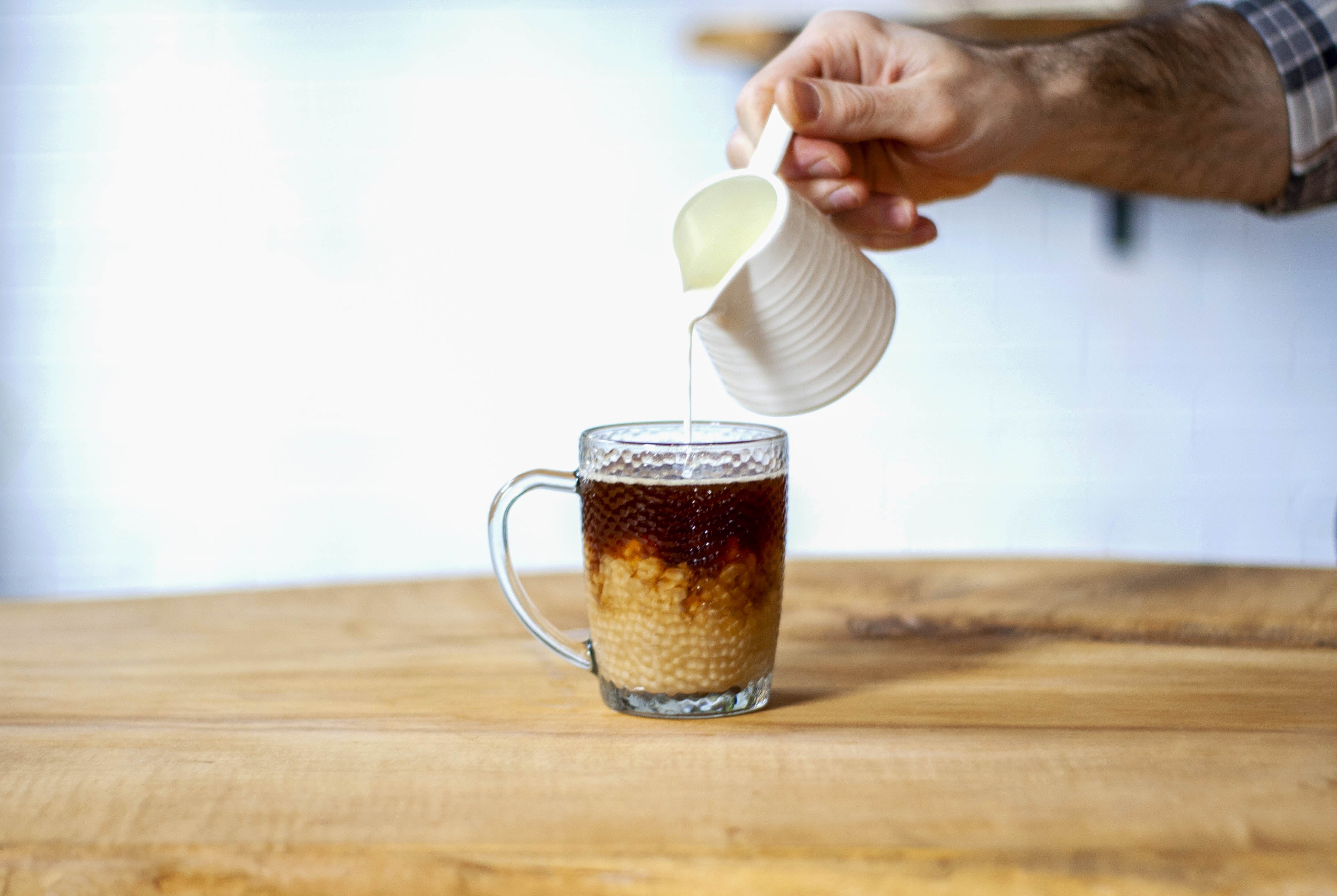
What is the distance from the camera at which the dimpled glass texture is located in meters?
0.69

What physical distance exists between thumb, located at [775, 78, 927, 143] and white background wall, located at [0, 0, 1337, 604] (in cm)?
139

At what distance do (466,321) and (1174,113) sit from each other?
1.48m

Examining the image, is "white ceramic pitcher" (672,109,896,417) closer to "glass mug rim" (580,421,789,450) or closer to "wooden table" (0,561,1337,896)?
"glass mug rim" (580,421,789,450)

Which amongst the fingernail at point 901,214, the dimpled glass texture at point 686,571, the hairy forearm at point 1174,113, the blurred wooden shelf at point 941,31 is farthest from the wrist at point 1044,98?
the blurred wooden shelf at point 941,31

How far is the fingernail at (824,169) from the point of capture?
1.02 metres

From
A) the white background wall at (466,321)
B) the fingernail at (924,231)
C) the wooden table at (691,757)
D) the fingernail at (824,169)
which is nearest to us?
the wooden table at (691,757)

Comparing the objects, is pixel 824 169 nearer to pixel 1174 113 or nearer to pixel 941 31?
pixel 1174 113

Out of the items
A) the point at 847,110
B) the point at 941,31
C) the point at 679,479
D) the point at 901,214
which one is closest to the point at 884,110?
the point at 847,110

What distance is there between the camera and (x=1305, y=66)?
122 cm

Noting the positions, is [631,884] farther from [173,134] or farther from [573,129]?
[173,134]

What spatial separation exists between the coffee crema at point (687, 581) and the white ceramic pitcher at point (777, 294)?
3.4 inches

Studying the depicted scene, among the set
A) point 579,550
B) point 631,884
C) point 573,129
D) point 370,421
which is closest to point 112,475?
point 370,421

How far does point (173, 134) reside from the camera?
2.34 m

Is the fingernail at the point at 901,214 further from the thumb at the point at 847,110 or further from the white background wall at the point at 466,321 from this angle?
the white background wall at the point at 466,321
